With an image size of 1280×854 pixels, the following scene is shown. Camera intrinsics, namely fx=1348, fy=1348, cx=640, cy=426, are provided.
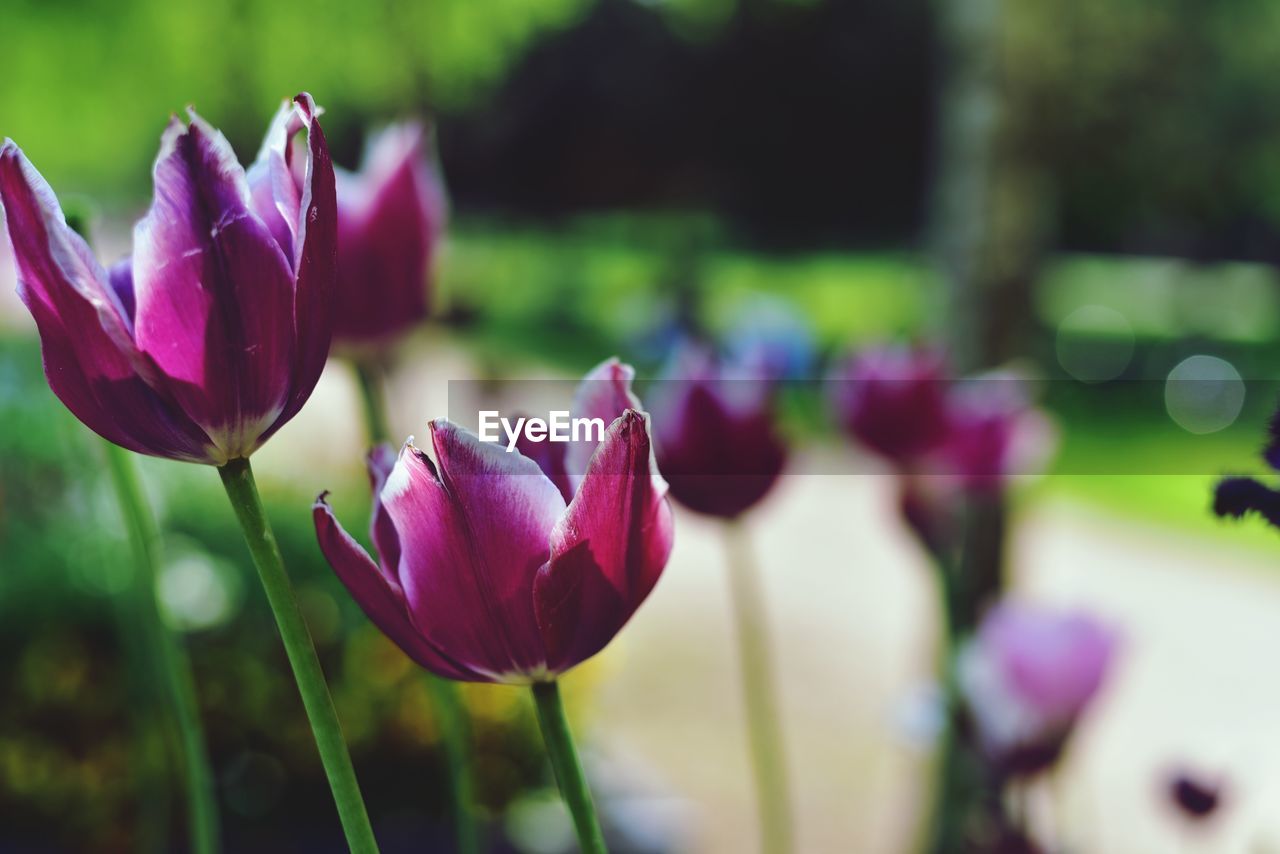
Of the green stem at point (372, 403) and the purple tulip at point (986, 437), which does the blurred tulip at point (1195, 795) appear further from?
the green stem at point (372, 403)

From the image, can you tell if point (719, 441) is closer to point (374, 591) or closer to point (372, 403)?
point (372, 403)

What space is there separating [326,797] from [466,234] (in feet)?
68.0

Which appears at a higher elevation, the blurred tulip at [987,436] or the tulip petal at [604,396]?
the tulip petal at [604,396]

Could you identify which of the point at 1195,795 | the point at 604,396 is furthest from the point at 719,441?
the point at 604,396

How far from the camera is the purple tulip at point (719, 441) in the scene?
37.8 inches

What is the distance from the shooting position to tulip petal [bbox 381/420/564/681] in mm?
411

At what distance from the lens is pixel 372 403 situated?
0.84 metres

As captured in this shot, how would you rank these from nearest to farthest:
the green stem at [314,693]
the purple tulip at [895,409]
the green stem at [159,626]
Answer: the green stem at [314,693]
the green stem at [159,626]
the purple tulip at [895,409]

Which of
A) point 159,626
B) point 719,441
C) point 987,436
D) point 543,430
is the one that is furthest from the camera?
point 987,436

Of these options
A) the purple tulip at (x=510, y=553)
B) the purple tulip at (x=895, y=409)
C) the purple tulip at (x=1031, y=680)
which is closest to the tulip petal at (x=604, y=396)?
the purple tulip at (x=510, y=553)

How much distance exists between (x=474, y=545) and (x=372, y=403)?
1.44ft

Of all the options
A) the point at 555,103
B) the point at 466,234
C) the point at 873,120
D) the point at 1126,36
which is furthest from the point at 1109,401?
the point at 466,234

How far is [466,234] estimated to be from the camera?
23062 millimetres

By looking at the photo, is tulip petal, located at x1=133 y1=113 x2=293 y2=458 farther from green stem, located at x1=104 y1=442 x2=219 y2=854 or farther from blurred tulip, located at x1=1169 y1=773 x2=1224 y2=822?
blurred tulip, located at x1=1169 y1=773 x2=1224 y2=822
